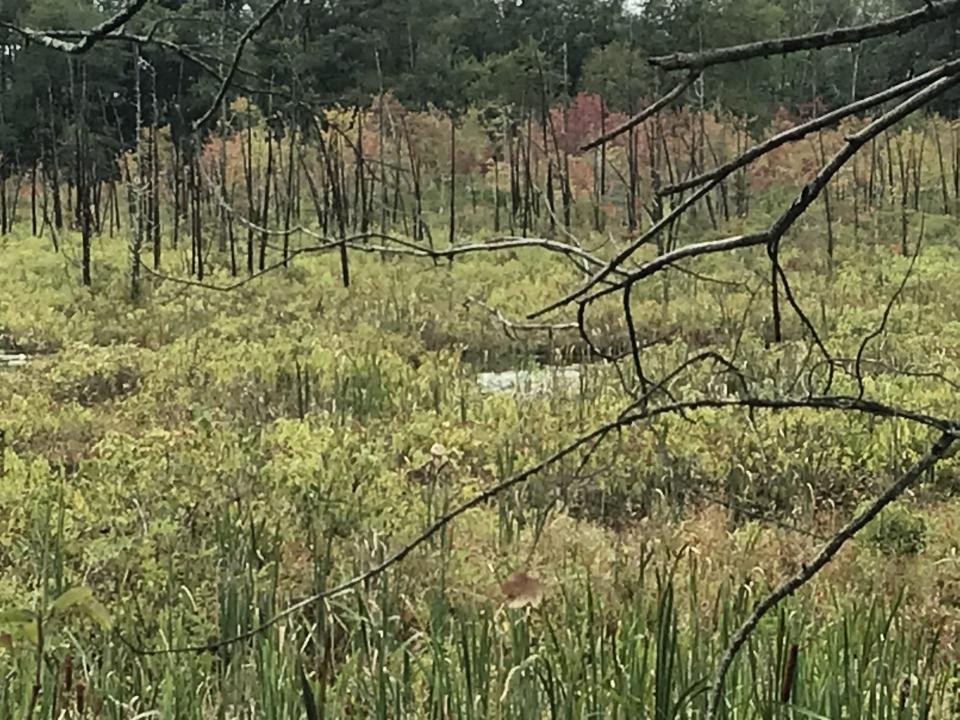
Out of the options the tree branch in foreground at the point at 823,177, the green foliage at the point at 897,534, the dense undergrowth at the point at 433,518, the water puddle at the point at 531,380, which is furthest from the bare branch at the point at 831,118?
the water puddle at the point at 531,380

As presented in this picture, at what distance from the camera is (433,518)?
3.68 meters

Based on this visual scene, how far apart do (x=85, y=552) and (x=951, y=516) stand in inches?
106

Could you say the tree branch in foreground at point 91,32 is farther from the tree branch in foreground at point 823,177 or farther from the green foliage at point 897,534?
the green foliage at point 897,534

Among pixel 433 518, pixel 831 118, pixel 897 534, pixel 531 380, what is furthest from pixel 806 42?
pixel 531 380

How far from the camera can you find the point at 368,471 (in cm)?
444

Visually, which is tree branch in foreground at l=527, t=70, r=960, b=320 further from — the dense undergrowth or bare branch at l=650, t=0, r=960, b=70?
the dense undergrowth

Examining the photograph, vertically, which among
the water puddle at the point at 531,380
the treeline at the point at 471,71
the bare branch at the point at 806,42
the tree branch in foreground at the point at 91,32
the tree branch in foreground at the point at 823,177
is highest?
the treeline at the point at 471,71

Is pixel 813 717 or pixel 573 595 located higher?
pixel 813 717

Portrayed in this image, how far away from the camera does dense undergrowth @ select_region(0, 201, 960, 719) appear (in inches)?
81.4

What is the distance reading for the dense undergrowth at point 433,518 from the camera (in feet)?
6.79

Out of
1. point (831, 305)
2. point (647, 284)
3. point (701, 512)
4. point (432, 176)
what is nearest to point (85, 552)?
point (701, 512)

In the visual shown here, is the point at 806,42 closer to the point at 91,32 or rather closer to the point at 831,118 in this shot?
the point at 831,118

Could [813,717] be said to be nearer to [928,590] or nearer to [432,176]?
[928,590]

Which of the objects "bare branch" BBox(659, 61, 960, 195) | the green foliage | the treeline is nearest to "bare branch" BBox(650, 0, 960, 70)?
"bare branch" BBox(659, 61, 960, 195)
